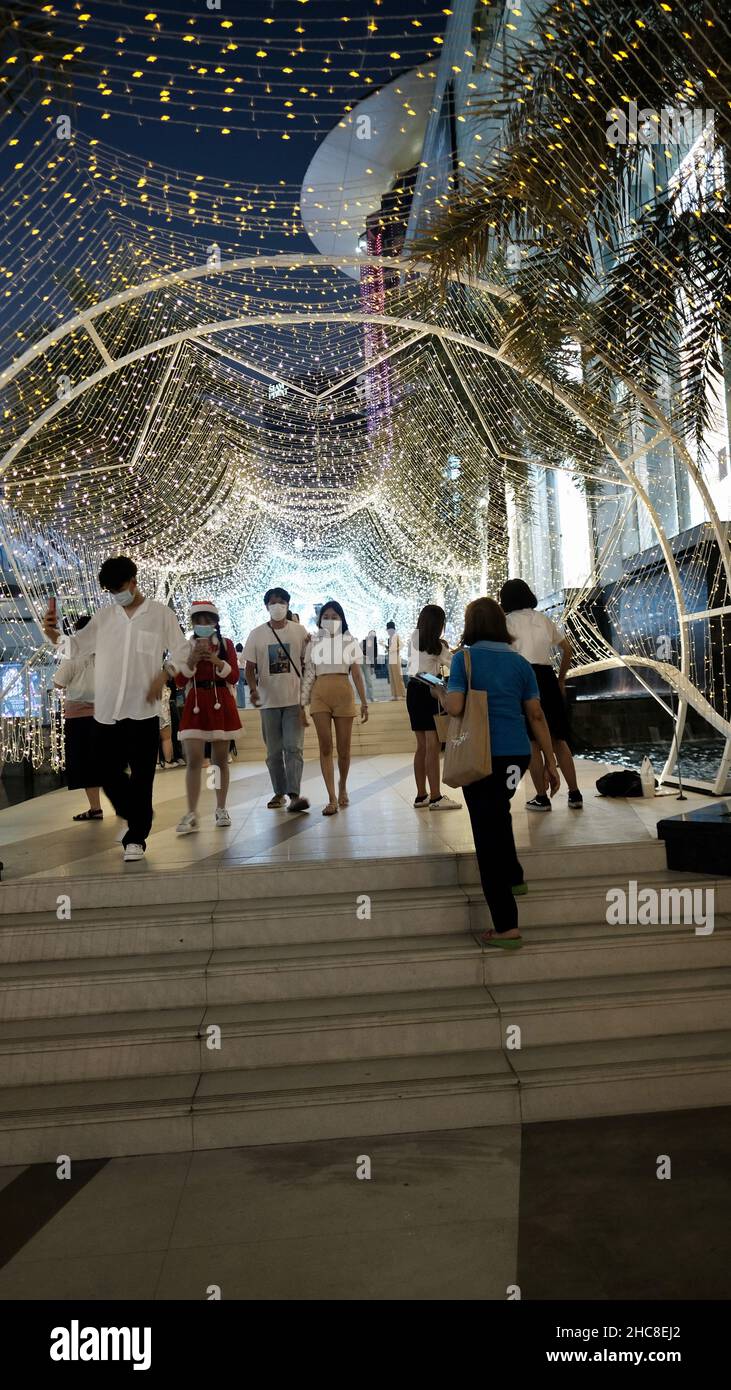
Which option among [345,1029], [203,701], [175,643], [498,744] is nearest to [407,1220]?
[345,1029]

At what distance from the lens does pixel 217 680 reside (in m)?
7.09

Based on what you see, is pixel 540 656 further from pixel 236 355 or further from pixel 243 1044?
pixel 236 355

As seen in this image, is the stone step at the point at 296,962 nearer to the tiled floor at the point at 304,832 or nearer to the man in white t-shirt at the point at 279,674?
the tiled floor at the point at 304,832

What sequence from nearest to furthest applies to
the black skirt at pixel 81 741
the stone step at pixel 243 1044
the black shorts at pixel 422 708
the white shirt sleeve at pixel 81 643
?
the stone step at pixel 243 1044
the white shirt sleeve at pixel 81 643
the black shorts at pixel 422 708
the black skirt at pixel 81 741

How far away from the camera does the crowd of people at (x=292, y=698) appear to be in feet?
15.1

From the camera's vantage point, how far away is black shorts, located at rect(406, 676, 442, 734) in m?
7.59

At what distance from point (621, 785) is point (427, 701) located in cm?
150

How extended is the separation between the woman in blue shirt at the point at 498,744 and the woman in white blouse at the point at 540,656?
73.9 inches

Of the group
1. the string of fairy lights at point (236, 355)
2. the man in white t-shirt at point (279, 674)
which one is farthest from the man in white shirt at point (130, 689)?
the string of fairy lights at point (236, 355)

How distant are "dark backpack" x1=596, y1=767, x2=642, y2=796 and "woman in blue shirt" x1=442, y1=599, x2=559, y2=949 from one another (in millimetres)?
2487

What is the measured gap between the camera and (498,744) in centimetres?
458

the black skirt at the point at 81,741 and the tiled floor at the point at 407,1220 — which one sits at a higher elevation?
the black skirt at the point at 81,741

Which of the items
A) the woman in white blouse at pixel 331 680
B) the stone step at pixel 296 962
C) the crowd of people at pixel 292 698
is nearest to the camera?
the stone step at pixel 296 962
